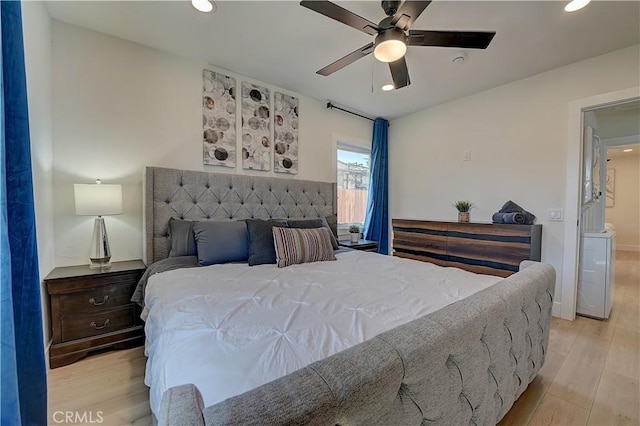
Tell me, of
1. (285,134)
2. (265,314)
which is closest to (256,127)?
(285,134)

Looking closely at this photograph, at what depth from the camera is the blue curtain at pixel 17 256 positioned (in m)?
0.66

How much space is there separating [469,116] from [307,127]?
7.03ft

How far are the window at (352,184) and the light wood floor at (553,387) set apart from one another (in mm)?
2632

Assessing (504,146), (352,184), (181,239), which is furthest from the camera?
(352,184)

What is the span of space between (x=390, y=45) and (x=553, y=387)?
8.02 ft

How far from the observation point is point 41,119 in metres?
1.88

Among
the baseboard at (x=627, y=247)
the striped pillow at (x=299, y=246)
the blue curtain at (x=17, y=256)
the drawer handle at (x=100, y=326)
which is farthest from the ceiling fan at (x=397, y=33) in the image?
the baseboard at (x=627, y=247)

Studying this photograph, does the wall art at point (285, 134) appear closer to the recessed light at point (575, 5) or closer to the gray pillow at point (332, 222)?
the gray pillow at point (332, 222)

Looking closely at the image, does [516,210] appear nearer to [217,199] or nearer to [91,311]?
[217,199]

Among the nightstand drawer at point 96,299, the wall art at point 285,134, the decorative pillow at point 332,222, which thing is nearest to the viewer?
the nightstand drawer at point 96,299

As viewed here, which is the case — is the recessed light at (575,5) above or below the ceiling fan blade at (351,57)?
above

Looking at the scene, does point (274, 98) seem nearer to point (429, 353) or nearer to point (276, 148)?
point (276, 148)

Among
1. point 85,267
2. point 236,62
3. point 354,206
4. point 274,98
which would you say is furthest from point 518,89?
point 85,267

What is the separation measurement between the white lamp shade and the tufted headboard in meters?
0.23
